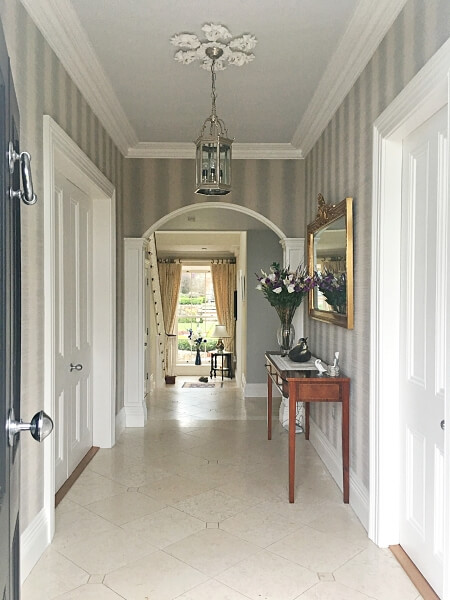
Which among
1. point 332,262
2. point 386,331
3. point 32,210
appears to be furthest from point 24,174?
point 332,262

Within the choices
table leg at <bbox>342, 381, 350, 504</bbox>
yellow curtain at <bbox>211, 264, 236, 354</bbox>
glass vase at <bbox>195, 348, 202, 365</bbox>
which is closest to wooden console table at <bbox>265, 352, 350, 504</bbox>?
table leg at <bbox>342, 381, 350, 504</bbox>

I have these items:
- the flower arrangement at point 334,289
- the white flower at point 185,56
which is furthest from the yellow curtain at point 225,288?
the white flower at point 185,56

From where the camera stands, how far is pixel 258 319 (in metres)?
7.04

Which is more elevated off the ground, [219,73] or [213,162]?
[219,73]

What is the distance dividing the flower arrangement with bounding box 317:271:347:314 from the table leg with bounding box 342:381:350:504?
53 cm

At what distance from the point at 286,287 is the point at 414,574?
228 centimetres

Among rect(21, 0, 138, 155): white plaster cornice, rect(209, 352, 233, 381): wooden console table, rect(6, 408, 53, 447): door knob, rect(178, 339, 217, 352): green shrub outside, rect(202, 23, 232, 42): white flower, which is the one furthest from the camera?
rect(178, 339, 217, 352): green shrub outside

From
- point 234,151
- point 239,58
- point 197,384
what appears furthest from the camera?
point 197,384

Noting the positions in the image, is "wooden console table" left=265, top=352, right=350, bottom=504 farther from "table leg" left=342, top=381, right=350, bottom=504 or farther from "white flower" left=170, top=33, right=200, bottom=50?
"white flower" left=170, top=33, right=200, bottom=50

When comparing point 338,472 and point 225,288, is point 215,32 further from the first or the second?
point 225,288

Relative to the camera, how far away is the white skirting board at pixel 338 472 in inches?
112

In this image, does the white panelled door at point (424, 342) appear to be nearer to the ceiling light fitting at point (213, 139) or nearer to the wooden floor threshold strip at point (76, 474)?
the ceiling light fitting at point (213, 139)

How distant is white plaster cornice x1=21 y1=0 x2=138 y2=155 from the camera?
2441mm

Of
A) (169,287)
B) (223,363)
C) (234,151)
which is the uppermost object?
(234,151)
